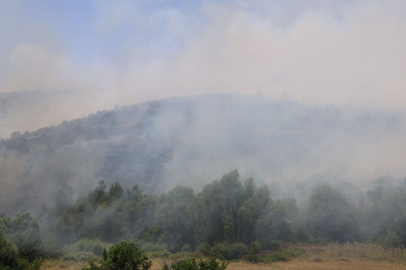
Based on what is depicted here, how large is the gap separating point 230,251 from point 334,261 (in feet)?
35.3

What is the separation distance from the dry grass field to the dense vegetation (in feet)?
13.6

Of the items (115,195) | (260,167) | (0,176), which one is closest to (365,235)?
(115,195)

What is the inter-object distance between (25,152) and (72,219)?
6322 centimetres

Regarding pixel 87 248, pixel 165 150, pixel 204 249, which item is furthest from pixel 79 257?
pixel 165 150

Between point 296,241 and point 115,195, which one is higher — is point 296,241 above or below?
below

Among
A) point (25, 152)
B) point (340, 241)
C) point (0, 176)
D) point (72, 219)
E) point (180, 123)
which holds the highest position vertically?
point (180, 123)

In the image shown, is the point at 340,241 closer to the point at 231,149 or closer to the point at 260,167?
the point at 260,167

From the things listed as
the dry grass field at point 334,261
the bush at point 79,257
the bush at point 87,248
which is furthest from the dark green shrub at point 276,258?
the bush at point 87,248

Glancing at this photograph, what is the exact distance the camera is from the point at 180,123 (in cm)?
15025

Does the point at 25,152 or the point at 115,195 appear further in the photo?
the point at 25,152

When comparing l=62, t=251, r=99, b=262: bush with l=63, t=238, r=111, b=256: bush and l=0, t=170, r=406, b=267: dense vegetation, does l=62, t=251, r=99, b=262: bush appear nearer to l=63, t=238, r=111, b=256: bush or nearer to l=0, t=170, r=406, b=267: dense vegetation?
l=0, t=170, r=406, b=267: dense vegetation

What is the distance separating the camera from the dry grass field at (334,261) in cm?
2803

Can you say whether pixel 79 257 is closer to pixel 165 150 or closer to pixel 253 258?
pixel 253 258

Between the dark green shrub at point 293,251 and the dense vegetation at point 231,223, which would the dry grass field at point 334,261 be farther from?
the dense vegetation at point 231,223
